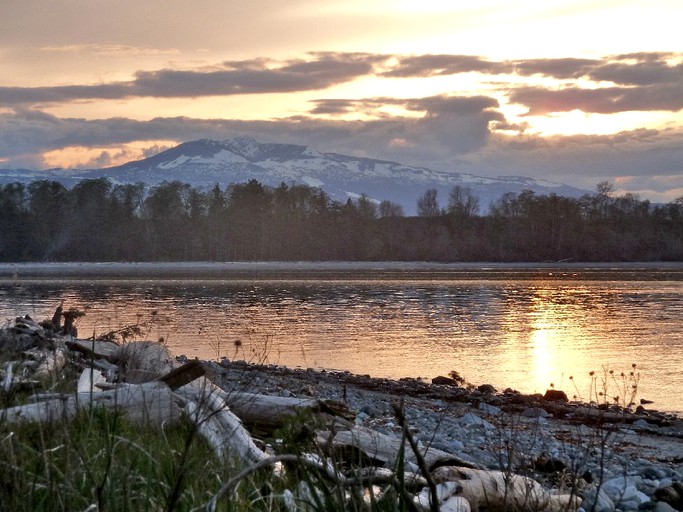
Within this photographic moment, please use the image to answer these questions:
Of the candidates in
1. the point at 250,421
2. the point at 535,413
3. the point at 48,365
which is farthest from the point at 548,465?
the point at 48,365

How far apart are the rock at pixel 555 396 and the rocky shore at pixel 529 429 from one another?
0.58 ft

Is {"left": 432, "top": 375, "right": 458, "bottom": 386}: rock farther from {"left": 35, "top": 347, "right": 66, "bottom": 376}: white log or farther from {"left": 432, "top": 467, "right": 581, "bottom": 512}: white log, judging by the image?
{"left": 432, "top": 467, "right": 581, "bottom": 512}: white log

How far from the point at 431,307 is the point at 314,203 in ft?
283

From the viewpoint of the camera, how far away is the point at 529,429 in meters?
11.4

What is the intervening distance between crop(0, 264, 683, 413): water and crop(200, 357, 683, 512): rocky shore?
146cm

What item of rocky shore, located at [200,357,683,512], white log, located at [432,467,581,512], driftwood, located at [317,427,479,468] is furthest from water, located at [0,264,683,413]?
white log, located at [432,467,581,512]

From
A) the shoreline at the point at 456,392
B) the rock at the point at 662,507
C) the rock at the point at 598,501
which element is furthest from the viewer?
the shoreline at the point at 456,392

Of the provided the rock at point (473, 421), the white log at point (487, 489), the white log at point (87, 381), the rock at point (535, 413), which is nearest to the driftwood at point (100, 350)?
the white log at point (87, 381)

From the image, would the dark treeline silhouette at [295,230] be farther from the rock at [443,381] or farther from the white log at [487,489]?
the white log at [487,489]

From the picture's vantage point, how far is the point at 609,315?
3397 centimetres

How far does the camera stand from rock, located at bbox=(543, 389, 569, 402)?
1600cm

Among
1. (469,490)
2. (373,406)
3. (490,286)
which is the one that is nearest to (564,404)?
(373,406)

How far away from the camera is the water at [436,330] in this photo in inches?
760

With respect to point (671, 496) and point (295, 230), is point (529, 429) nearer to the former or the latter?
point (671, 496)
